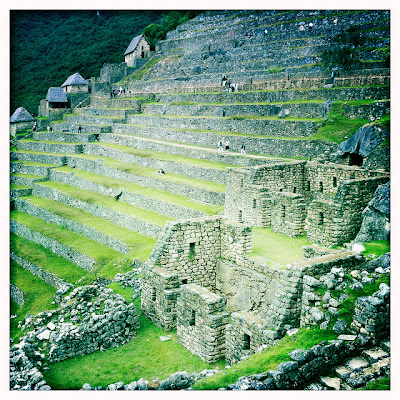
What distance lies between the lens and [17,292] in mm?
21016

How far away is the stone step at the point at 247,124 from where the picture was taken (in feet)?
66.2

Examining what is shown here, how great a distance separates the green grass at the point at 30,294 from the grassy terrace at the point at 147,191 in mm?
6388

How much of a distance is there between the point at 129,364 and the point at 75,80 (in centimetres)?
4527

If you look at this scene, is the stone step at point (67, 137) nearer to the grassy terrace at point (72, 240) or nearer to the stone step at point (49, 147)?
the stone step at point (49, 147)

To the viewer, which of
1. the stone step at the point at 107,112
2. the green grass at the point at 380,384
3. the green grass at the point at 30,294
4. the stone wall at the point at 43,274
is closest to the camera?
the green grass at the point at 380,384

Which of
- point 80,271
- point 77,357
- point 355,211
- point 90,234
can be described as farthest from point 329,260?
point 90,234

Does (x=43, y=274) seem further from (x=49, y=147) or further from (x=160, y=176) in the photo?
(x=49, y=147)

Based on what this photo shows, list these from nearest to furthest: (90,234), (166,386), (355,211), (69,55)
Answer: (166,386) < (355,211) < (90,234) < (69,55)

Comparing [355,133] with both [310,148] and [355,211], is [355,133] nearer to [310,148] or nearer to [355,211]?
[310,148]

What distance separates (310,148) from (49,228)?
1475 centimetres

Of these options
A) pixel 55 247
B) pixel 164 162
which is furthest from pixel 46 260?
pixel 164 162

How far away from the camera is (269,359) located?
294 inches

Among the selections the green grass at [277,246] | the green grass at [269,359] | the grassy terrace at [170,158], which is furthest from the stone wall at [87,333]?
the grassy terrace at [170,158]

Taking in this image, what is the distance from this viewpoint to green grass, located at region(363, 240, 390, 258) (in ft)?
33.9
